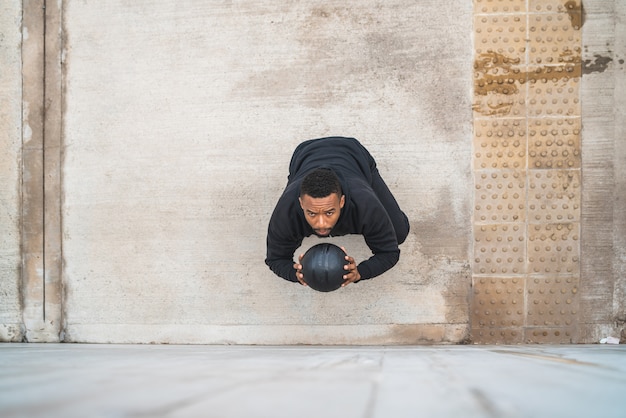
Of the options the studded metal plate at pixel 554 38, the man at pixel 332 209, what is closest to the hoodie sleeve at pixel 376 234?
the man at pixel 332 209

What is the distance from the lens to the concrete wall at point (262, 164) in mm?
3541

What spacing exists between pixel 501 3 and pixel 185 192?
2.97m

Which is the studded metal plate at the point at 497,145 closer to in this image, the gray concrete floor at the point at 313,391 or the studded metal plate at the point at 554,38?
the studded metal plate at the point at 554,38

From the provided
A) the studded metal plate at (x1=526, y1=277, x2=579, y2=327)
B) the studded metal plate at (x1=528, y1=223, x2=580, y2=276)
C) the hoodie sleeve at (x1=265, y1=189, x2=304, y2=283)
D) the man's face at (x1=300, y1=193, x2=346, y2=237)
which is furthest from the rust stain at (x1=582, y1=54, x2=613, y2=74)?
the hoodie sleeve at (x1=265, y1=189, x2=304, y2=283)

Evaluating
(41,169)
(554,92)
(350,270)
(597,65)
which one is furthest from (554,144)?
(41,169)

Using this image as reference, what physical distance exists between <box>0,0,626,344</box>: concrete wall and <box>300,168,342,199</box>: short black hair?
1080 mm

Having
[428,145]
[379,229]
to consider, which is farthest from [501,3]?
[379,229]

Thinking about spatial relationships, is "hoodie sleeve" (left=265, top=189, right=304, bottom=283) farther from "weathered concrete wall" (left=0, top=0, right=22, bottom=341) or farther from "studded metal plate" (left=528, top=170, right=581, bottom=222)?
"weathered concrete wall" (left=0, top=0, right=22, bottom=341)

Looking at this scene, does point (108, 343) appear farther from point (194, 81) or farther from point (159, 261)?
point (194, 81)

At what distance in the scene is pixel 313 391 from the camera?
137 cm

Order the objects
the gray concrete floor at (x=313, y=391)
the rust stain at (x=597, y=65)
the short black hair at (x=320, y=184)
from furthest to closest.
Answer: the rust stain at (x=597, y=65) → the short black hair at (x=320, y=184) → the gray concrete floor at (x=313, y=391)

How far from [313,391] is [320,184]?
1371 millimetres

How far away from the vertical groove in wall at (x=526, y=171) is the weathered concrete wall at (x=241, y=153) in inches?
5.7

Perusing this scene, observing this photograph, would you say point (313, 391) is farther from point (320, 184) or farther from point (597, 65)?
point (597, 65)
